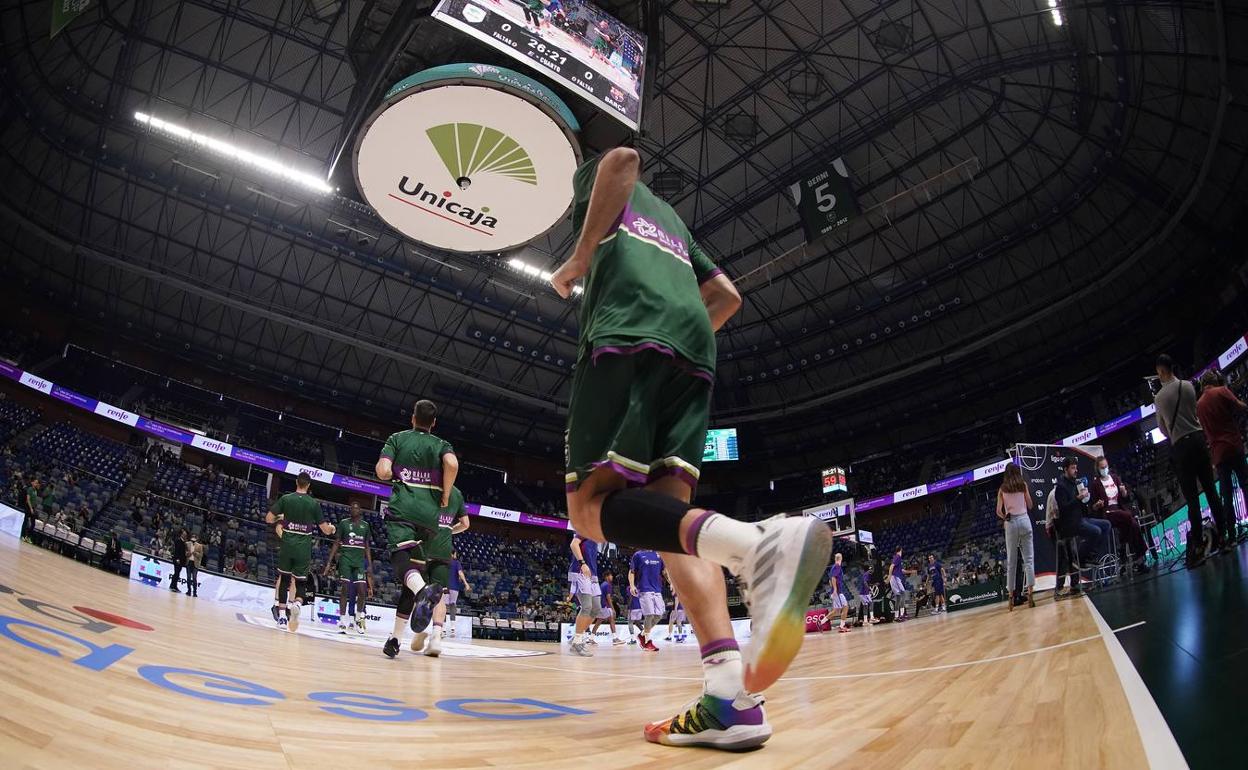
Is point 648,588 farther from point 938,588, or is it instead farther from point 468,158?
point 938,588

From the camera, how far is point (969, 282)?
22031mm

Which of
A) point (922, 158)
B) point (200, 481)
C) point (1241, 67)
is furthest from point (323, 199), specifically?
point (1241, 67)

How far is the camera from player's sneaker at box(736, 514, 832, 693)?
1.13 metres

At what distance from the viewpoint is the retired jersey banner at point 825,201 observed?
15.5 m

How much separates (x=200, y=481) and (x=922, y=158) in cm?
2450

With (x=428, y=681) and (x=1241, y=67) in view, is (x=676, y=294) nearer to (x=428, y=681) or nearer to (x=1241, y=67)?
(x=428, y=681)

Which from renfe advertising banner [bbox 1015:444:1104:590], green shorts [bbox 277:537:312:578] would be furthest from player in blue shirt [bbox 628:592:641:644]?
renfe advertising banner [bbox 1015:444:1104:590]

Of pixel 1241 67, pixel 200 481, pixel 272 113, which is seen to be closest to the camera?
pixel 1241 67

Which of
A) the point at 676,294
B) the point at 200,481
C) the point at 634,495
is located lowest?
the point at 634,495

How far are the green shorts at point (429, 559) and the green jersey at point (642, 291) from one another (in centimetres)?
348

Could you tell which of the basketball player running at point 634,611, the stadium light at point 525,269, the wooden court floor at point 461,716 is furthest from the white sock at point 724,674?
the stadium light at point 525,269

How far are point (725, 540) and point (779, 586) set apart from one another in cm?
15

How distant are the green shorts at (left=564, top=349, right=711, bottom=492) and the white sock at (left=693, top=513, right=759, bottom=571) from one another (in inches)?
8.3

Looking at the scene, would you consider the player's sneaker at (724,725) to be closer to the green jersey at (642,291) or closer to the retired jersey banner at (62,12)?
the green jersey at (642,291)
